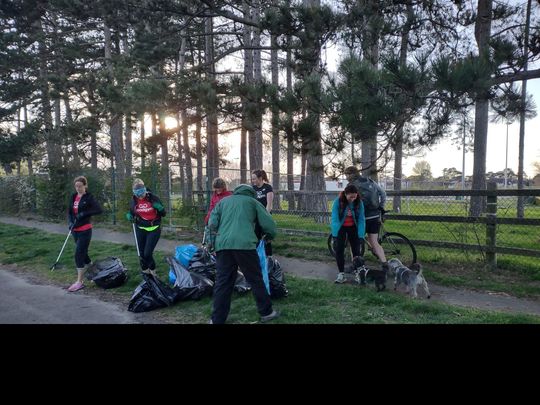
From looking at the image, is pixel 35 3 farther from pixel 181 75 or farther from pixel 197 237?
pixel 197 237

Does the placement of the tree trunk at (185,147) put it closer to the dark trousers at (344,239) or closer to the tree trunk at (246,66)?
the tree trunk at (246,66)

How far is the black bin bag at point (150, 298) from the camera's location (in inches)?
237

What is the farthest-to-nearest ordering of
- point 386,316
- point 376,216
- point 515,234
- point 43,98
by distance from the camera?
point 43,98, point 515,234, point 376,216, point 386,316

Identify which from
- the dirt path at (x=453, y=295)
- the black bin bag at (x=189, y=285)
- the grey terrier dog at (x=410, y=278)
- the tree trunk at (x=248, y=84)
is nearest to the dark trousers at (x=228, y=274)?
the black bin bag at (x=189, y=285)

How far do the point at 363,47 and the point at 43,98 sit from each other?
21.1 m

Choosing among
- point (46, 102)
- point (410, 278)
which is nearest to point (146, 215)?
point (410, 278)

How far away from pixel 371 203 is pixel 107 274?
4451mm

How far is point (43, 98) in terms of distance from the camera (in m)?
23.3

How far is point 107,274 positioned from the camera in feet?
23.8

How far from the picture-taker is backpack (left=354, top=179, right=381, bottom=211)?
6.92m

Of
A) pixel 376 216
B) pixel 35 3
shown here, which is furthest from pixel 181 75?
pixel 35 3

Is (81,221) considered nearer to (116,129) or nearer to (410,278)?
(410,278)

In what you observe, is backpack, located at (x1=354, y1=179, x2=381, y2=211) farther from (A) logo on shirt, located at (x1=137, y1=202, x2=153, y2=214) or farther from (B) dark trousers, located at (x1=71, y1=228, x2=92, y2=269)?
(B) dark trousers, located at (x1=71, y1=228, x2=92, y2=269)

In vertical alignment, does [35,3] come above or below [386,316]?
above
